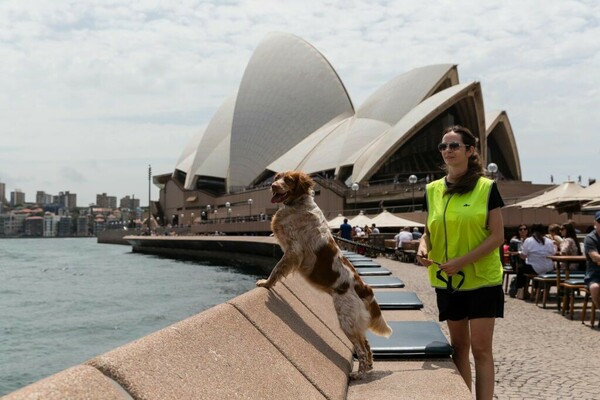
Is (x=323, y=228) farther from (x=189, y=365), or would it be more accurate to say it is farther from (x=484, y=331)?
(x=189, y=365)

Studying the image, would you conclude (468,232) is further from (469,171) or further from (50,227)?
(50,227)

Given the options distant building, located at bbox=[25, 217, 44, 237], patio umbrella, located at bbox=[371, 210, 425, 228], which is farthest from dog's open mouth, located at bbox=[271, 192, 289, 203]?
distant building, located at bbox=[25, 217, 44, 237]

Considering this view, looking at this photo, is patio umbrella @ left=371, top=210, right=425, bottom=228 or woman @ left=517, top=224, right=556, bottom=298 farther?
patio umbrella @ left=371, top=210, right=425, bottom=228

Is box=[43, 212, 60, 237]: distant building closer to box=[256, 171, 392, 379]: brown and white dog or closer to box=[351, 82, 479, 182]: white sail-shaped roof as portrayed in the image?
box=[351, 82, 479, 182]: white sail-shaped roof

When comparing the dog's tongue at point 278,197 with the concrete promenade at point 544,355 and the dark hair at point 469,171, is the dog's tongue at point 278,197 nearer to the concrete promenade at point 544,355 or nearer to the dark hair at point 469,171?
the dark hair at point 469,171

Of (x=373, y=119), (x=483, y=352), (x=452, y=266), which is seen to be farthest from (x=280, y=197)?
(x=373, y=119)

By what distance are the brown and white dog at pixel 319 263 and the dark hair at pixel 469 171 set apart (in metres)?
0.67

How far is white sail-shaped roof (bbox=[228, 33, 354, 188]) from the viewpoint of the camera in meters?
55.6

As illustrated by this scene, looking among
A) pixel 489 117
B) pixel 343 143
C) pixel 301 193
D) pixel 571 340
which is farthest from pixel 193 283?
pixel 489 117

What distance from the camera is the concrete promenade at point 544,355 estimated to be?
4031 mm

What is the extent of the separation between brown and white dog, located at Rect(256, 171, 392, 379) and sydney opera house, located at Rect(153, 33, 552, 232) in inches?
1418

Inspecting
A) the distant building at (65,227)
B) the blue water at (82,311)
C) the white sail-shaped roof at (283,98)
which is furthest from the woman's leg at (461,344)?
the distant building at (65,227)

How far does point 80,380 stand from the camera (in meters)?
1.22

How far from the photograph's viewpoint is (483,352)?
2.96m
